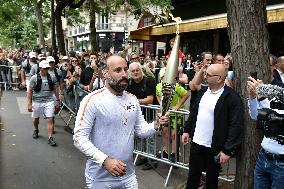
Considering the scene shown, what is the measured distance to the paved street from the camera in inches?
264

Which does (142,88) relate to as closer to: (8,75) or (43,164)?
(43,164)

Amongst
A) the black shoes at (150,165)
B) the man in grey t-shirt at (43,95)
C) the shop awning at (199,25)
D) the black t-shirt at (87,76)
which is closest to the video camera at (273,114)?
the black shoes at (150,165)

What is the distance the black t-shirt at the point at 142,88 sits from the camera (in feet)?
25.0

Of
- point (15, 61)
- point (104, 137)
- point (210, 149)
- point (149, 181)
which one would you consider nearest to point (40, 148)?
point (149, 181)

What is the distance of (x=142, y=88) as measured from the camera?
7645 mm

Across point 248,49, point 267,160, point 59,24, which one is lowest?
point 267,160

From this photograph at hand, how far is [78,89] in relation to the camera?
36.1ft

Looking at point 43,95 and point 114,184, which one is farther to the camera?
point 43,95

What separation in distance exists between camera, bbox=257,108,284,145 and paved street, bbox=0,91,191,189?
2936 mm

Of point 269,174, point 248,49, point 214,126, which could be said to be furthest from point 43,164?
point 269,174

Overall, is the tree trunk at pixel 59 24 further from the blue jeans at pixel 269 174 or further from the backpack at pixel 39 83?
the blue jeans at pixel 269 174

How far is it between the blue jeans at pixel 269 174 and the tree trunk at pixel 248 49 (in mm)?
1005

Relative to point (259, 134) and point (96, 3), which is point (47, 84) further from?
point (96, 3)

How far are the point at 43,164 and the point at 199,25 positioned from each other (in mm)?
9635
